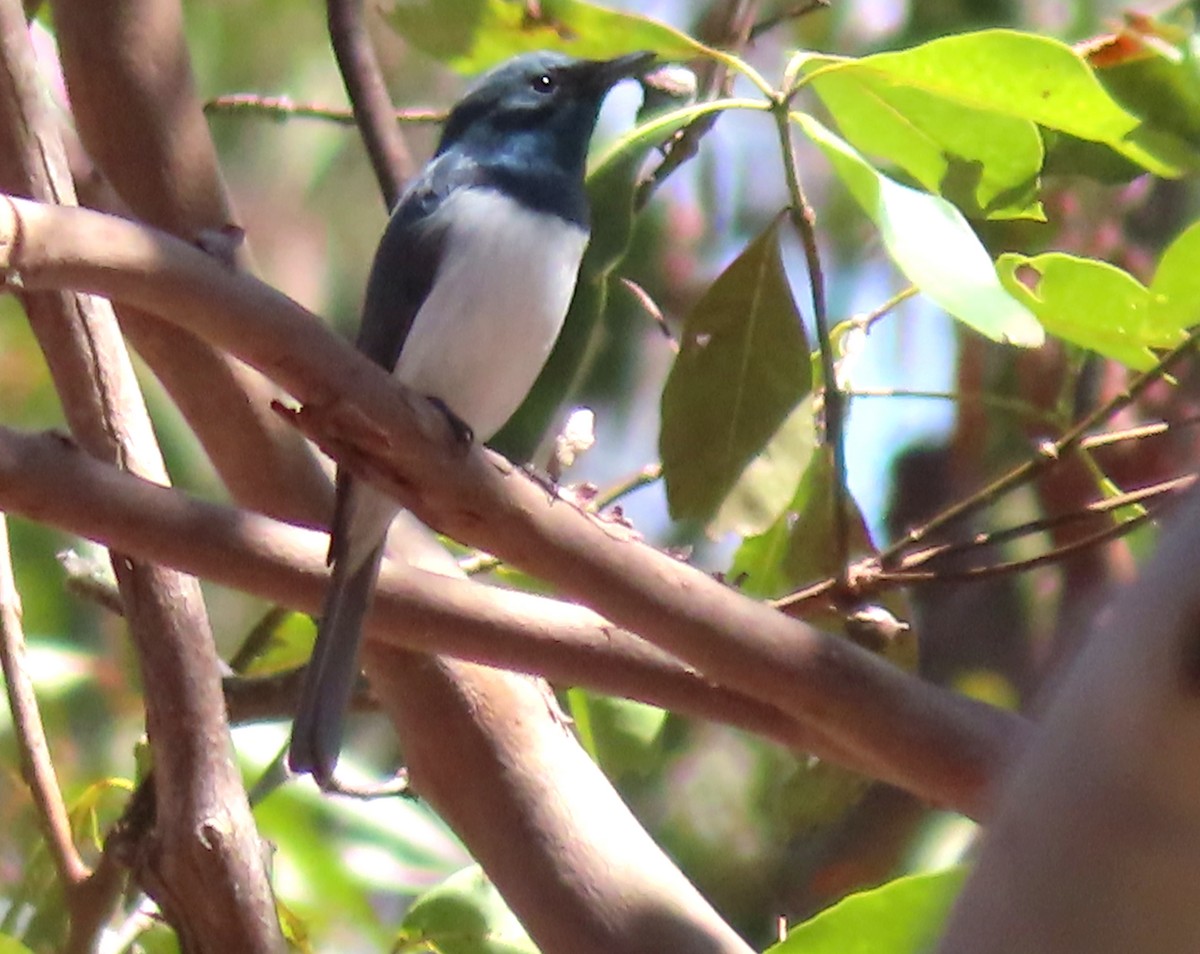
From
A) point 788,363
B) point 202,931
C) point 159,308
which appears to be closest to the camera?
point 159,308

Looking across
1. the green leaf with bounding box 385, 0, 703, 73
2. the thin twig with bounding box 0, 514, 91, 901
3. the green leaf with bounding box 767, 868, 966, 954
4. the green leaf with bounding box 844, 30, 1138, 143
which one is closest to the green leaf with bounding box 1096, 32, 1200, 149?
the green leaf with bounding box 844, 30, 1138, 143

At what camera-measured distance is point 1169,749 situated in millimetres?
423

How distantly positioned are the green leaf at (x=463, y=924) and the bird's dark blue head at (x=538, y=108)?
88 centimetres

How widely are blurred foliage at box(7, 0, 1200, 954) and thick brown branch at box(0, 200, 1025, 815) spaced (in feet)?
0.35

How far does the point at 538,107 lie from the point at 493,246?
0.27 meters

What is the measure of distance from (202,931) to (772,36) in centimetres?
203

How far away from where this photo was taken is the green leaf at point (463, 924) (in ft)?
5.08

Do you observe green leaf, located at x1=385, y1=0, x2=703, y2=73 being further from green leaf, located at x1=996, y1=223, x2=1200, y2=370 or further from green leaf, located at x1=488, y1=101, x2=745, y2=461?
green leaf, located at x1=996, y1=223, x2=1200, y2=370

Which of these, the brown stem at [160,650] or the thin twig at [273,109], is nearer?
the brown stem at [160,650]

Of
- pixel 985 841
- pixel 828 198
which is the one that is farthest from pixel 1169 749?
pixel 828 198

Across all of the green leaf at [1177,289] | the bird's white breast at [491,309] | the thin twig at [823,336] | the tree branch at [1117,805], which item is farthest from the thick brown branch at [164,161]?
the tree branch at [1117,805]

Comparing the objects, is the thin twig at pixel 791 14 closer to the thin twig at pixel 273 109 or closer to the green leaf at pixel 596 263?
the green leaf at pixel 596 263

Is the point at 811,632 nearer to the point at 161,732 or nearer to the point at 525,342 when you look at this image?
the point at 161,732

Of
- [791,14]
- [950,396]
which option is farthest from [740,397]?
[791,14]
